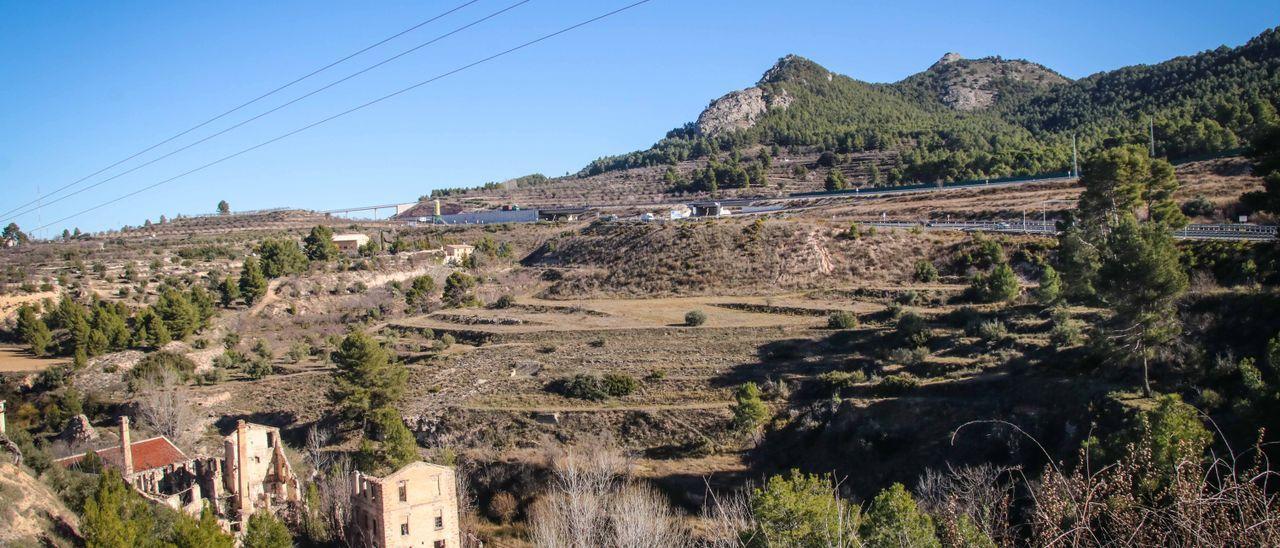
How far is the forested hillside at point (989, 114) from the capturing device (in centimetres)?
7088

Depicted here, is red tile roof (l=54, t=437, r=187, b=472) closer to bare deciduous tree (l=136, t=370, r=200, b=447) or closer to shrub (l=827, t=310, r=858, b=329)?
bare deciduous tree (l=136, t=370, r=200, b=447)

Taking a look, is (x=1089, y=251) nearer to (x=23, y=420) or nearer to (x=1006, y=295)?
(x=1006, y=295)

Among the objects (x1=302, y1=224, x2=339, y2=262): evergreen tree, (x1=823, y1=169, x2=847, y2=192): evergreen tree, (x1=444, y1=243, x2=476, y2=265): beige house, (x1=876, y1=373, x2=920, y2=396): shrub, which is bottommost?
(x1=876, y1=373, x2=920, y2=396): shrub

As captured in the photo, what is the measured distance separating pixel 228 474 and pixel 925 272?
111ft

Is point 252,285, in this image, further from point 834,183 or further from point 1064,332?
point 834,183

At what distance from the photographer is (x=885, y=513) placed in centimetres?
1470

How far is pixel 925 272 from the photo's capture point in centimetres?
4406

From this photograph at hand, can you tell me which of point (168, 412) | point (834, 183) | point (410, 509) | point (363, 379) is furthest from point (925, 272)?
point (834, 183)

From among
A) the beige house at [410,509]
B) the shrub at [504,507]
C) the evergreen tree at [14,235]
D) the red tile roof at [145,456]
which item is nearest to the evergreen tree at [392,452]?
the shrub at [504,507]

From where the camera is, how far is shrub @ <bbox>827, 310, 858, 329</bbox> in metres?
35.8

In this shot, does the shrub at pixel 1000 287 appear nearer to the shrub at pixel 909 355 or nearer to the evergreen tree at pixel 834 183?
the shrub at pixel 909 355

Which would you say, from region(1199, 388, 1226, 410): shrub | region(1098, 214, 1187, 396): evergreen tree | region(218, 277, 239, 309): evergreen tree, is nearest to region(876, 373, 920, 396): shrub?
region(1098, 214, 1187, 396): evergreen tree

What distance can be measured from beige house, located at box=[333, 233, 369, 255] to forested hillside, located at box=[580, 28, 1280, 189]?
130ft

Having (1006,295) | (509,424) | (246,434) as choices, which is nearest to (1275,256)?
(1006,295)
